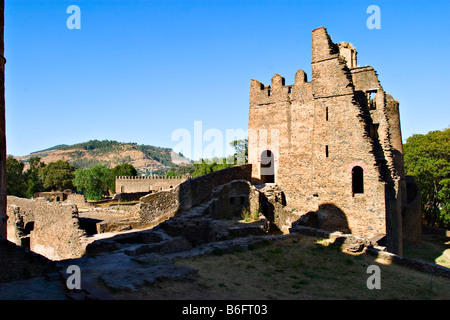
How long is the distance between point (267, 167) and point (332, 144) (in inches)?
203

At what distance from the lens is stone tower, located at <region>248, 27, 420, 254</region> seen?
17347mm

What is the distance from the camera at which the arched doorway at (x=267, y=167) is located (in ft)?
72.4

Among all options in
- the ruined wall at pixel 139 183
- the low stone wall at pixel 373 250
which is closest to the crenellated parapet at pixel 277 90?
the low stone wall at pixel 373 250

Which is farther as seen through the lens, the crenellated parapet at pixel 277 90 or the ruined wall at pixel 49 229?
the crenellated parapet at pixel 277 90

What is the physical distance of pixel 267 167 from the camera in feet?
73.6

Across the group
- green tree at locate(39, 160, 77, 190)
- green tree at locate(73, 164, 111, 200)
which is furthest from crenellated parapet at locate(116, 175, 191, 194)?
green tree at locate(39, 160, 77, 190)

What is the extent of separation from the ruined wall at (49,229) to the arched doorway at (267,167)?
1126 cm

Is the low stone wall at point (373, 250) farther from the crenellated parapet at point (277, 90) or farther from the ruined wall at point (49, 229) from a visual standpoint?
the ruined wall at point (49, 229)

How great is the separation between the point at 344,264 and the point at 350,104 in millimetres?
9271

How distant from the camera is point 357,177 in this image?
2019 cm

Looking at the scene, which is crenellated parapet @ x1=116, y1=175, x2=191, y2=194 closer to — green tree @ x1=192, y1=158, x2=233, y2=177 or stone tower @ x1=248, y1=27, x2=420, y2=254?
green tree @ x1=192, y1=158, x2=233, y2=177

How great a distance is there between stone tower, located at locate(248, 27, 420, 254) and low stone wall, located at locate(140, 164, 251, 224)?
3415mm
